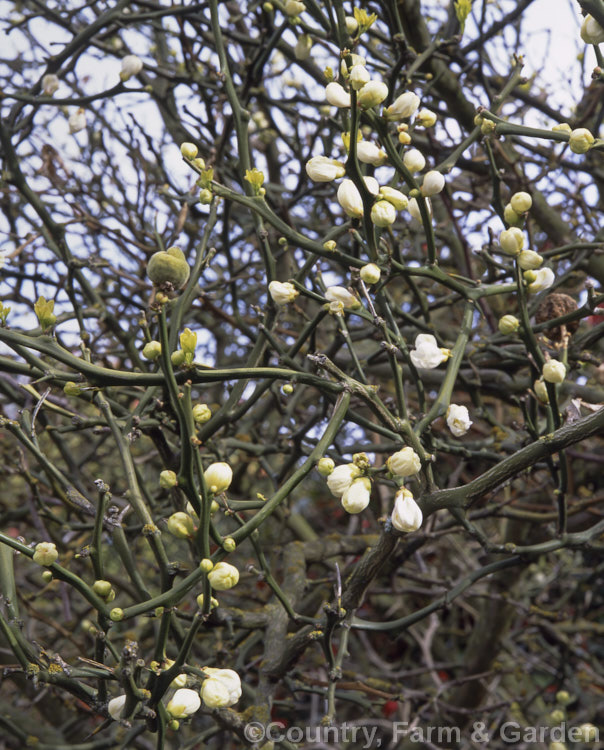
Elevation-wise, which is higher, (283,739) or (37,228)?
(37,228)

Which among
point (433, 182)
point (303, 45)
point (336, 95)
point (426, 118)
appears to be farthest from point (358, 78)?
point (303, 45)

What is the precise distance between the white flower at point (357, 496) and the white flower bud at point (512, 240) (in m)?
0.56

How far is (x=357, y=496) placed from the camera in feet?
3.62

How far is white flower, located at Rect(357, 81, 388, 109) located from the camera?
1.14 meters

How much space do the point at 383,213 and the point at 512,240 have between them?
0.99 feet

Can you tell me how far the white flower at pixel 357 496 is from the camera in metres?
1.09

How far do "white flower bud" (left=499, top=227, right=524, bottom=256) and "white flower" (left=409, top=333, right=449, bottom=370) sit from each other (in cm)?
23

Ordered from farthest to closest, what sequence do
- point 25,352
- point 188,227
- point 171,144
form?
point 171,144 < point 188,227 < point 25,352

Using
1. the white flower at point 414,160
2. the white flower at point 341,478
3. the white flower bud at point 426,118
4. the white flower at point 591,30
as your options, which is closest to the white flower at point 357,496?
the white flower at point 341,478

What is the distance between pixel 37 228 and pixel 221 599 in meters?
1.64

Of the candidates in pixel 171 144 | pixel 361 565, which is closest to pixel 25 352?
pixel 361 565

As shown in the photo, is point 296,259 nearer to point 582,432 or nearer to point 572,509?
point 572,509

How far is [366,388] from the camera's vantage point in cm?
123

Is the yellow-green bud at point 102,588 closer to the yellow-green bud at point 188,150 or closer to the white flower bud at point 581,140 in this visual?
the yellow-green bud at point 188,150
